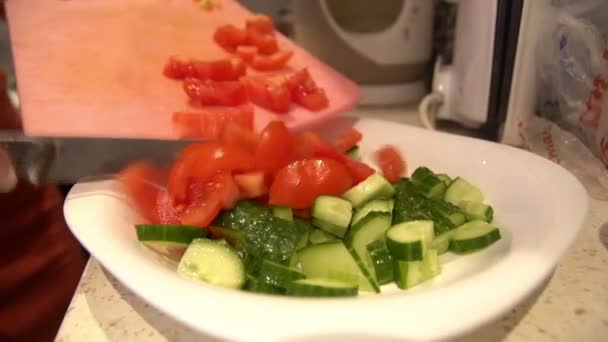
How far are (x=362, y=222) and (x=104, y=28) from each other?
1.73 ft

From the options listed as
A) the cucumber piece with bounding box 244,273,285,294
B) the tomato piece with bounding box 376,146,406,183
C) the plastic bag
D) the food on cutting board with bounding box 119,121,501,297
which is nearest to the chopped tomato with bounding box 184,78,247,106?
the food on cutting board with bounding box 119,121,501,297

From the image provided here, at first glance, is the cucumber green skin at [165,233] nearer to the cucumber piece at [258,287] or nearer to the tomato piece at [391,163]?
the cucumber piece at [258,287]

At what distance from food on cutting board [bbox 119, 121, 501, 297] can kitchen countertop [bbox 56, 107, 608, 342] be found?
0.06m

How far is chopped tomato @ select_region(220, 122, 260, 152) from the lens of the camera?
2.25 feet

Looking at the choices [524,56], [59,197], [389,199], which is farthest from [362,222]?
[59,197]

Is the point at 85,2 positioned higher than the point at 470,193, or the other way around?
the point at 85,2

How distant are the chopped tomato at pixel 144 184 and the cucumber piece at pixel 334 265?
185 mm

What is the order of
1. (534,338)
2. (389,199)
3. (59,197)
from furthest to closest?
(59,197) → (389,199) → (534,338)

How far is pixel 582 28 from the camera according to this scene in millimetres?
741

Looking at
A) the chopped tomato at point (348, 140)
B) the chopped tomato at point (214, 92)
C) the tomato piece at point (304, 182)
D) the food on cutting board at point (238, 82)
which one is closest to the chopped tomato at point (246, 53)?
the food on cutting board at point (238, 82)

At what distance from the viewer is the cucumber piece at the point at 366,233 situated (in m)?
0.60

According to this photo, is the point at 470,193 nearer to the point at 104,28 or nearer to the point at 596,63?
the point at 596,63

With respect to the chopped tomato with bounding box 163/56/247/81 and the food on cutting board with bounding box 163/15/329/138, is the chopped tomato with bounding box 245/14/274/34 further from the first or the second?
the chopped tomato with bounding box 163/56/247/81

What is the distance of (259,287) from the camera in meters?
0.54
